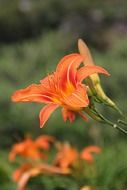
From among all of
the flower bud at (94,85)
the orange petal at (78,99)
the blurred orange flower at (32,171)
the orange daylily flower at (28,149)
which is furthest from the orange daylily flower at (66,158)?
the orange petal at (78,99)

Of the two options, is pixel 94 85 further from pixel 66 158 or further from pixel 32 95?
pixel 66 158

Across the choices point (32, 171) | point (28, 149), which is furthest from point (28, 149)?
point (32, 171)

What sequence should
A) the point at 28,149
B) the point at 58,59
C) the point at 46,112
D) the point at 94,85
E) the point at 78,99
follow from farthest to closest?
the point at 58,59
the point at 28,149
the point at 94,85
the point at 46,112
the point at 78,99

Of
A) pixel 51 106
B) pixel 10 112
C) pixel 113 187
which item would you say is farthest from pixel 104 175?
pixel 10 112

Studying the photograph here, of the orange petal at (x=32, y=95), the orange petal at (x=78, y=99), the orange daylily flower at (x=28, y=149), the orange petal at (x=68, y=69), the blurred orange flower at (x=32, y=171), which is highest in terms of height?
the orange daylily flower at (x=28, y=149)

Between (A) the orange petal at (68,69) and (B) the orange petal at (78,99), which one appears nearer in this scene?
(B) the orange petal at (78,99)

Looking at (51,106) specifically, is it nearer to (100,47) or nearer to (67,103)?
(67,103)

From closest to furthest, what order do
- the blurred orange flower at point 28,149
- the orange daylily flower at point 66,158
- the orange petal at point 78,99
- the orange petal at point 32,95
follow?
the orange petal at point 78,99 < the orange petal at point 32,95 < the orange daylily flower at point 66,158 < the blurred orange flower at point 28,149

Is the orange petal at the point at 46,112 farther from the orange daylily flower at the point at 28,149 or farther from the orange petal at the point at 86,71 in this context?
the orange daylily flower at the point at 28,149
